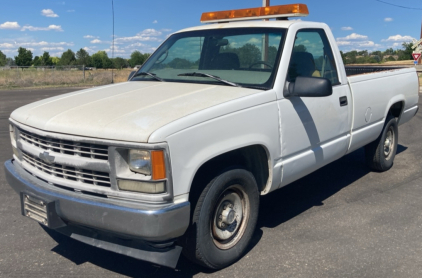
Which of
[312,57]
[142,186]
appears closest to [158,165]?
[142,186]

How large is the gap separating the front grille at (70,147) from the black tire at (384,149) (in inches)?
169

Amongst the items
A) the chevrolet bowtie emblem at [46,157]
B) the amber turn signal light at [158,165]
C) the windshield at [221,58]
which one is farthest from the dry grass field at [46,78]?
the amber turn signal light at [158,165]

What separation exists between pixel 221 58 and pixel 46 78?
1111 inches

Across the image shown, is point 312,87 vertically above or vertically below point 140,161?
above

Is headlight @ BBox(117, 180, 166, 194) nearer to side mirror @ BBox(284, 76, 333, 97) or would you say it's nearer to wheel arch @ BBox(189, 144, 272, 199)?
wheel arch @ BBox(189, 144, 272, 199)

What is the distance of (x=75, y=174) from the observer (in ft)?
10.1

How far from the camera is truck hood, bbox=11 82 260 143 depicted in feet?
9.46

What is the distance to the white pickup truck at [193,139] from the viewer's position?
9.33 ft

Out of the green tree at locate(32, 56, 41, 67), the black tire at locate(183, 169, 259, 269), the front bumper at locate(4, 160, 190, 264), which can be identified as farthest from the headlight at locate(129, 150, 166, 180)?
the green tree at locate(32, 56, 41, 67)

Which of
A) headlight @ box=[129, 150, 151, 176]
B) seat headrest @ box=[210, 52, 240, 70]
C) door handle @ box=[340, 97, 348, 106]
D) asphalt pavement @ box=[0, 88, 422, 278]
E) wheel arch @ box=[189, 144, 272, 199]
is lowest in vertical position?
asphalt pavement @ box=[0, 88, 422, 278]

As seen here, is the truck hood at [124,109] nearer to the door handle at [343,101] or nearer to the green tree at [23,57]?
the door handle at [343,101]

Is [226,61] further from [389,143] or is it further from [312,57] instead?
[389,143]

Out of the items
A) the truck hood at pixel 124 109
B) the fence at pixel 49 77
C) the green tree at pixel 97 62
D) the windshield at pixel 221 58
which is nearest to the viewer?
the truck hood at pixel 124 109

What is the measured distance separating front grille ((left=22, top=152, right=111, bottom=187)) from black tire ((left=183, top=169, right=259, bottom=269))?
68 centimetres
